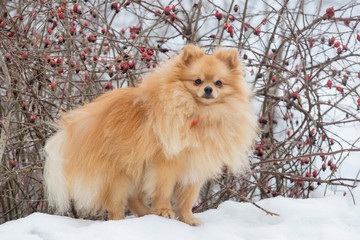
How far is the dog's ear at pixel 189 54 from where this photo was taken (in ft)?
11.6

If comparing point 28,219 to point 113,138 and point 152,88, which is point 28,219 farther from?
point 152,88

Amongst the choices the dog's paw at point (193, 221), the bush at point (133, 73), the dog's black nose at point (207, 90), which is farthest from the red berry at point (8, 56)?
the dog's paw at point (193, 221)

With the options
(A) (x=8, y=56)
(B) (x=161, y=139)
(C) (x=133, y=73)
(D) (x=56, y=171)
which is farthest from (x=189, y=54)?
(A) (x=8, y=56)

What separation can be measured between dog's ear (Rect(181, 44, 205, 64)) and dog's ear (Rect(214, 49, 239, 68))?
18 centimetres

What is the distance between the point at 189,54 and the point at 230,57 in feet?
1.08

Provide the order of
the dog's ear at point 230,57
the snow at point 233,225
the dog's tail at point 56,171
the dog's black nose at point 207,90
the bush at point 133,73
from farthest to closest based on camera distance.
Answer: the bush at point 133,73 → the dog's tail at point 56,171 → the dog's ear at point 230,57 → the dog's black nose at point 207,90 → the snow at point 233,225

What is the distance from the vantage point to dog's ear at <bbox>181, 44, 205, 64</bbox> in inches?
140

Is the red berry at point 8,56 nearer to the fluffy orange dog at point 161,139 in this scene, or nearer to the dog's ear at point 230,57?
the fluffy orange dog at point 161,139

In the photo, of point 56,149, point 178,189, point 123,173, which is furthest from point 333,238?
point 56,149

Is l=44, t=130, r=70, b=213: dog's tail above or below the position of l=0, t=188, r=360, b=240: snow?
above

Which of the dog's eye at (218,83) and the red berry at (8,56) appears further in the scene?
the red berry at (8,56)

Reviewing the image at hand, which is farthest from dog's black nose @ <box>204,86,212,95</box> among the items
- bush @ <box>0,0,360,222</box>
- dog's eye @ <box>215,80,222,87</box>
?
bush @ <box>0,0,360,222</box>

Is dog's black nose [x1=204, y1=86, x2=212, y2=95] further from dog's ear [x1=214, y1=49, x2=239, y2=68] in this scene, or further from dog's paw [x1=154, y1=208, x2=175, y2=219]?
dog's paw [x1=154, y1=208, x2=175, y2=219]

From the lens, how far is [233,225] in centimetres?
365
